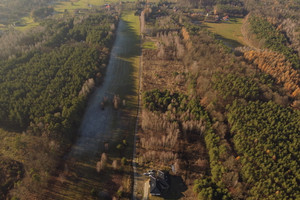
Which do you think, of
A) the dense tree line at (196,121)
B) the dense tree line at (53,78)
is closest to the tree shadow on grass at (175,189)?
the dense tree line at (196,121)

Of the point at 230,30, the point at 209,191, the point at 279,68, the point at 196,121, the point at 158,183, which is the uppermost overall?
the point at 230,30

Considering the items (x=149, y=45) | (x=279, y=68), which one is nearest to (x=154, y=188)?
(x=279, y=68)

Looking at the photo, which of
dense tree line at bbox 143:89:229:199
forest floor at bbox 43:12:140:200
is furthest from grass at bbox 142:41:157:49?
dense tree line at bbox 143:89:229:199

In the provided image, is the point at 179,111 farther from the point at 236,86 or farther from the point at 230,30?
the point at 230,30

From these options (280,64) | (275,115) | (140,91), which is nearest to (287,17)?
(280,64)

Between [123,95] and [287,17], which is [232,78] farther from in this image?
[287,17]

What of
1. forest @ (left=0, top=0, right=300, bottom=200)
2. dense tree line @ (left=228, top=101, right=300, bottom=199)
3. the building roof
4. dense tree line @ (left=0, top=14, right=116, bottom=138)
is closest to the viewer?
dense tree line @ (left=228, top=101, right=300, bottom=199)

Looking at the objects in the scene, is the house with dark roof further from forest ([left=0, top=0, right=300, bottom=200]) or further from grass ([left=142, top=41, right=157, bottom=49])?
grass ([left=142, top=41, right=157, bottom=49])
